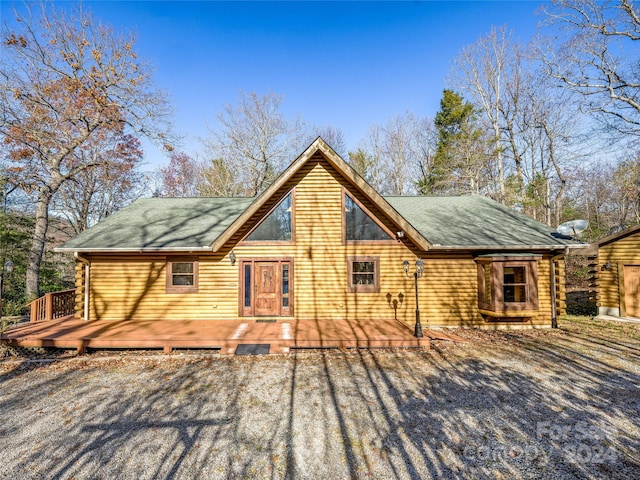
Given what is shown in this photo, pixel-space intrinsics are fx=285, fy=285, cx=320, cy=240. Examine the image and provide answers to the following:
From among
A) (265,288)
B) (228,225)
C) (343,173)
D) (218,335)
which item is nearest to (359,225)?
(343,173)

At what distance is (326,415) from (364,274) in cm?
530

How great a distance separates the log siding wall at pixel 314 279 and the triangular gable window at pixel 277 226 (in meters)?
0.23

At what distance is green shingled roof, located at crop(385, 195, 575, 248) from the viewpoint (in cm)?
929

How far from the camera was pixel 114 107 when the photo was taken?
55.1 ft

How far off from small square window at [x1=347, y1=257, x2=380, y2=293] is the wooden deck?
3.65 feet

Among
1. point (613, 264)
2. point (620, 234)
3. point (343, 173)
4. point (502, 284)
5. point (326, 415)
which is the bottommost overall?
point (326, 415)

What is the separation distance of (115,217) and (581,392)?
47.8ft

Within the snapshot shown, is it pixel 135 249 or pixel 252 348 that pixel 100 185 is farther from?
pixel 252 348

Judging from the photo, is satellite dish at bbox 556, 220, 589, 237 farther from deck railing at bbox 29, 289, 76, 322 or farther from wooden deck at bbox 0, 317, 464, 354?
deck railing at bbox 29, 289, 76, 322

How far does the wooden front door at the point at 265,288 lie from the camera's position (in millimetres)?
9344

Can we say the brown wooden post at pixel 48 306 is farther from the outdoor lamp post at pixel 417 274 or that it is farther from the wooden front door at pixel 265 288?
the outdoor lamp post at pixel 417 274

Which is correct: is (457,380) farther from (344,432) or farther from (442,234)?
(442,234)

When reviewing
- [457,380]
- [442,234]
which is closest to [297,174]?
[442,234]

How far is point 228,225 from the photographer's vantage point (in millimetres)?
10352
